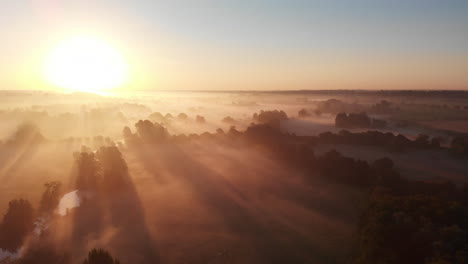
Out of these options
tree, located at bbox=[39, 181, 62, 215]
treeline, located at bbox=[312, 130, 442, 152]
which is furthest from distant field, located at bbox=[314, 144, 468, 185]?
tree, located at bbox=[39, 181, 62, 215]

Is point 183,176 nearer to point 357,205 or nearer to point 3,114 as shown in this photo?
point 357,205

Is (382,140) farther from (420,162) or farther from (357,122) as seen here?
(357,122)

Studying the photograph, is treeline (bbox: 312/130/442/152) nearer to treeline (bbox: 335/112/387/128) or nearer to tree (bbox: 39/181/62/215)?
treeline (bbox: 335/112/387/128)

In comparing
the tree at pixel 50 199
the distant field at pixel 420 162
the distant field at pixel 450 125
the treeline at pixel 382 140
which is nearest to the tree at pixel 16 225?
the tree at pixel 50 199

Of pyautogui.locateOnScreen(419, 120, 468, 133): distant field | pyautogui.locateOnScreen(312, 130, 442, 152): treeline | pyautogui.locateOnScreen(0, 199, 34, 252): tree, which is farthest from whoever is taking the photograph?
pyautogui.locateOnScreen(419, 120, 468, 133): distant field

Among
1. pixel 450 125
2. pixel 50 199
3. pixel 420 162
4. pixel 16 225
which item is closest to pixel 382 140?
pixel 420 162

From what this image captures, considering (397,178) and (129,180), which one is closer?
(397,178)

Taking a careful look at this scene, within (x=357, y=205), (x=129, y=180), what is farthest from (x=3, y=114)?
(x=357, y=205)

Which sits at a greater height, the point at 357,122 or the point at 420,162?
the point at 357,122
